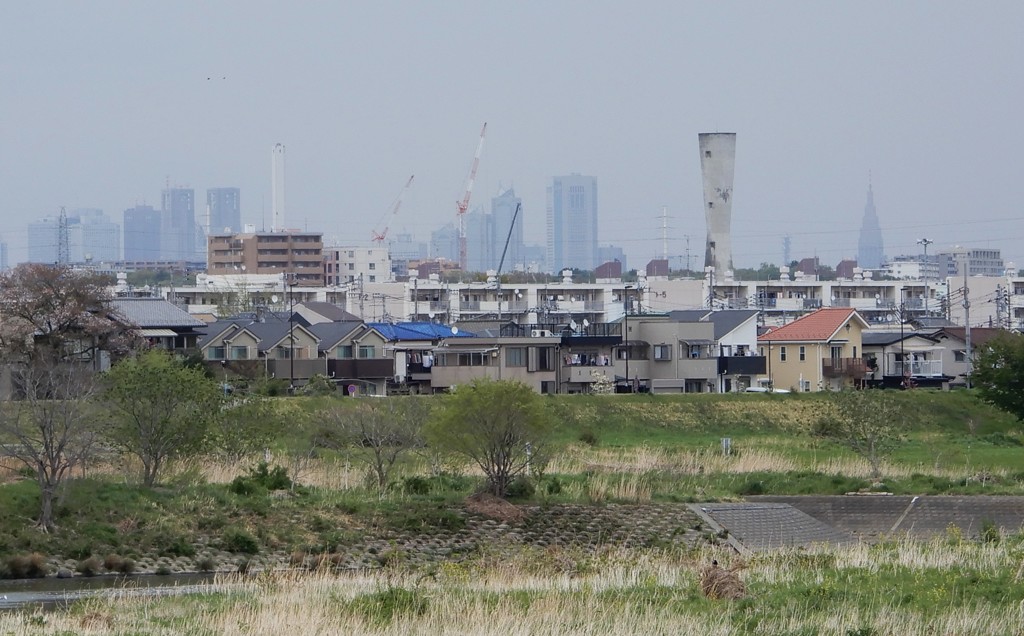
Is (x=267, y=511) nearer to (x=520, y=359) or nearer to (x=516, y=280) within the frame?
(x=520, y=359)

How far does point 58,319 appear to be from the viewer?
47.1 meters

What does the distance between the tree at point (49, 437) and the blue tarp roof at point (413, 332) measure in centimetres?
3287

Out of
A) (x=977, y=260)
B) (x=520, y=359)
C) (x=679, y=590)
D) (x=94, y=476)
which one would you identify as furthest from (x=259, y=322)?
(x=977, y=260)

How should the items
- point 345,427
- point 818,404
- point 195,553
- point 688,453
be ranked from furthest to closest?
1. point 818,404
2. point 688,453
3. point 345,427
4. point 195,553

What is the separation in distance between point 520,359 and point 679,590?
38.5m

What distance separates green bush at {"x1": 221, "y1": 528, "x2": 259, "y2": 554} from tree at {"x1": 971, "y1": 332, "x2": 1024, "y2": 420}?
27749 mm

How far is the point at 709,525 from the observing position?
27.0 m

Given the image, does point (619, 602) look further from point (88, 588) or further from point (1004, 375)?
point (1004, 375)

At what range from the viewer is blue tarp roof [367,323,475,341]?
6044 cm

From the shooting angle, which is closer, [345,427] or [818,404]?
[345,427]

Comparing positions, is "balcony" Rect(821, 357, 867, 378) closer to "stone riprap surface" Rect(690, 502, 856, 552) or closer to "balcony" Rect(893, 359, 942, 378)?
"balcony" Rect(893, 359, 942, 378)

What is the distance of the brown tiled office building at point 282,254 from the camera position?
13100 centimetres

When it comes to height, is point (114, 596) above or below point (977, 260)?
below

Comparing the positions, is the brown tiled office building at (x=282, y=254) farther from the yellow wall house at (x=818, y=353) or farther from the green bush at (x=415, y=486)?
the green bush at (x=415, y=486)
